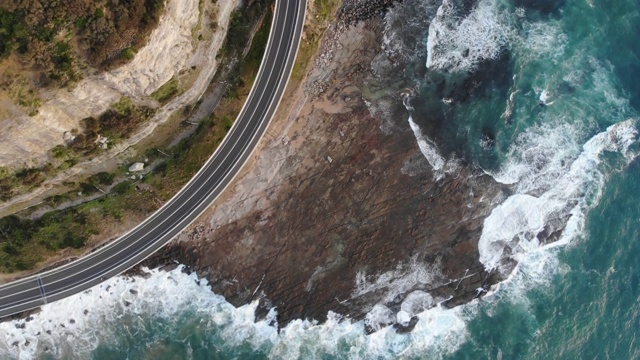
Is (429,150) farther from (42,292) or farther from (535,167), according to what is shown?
(42,292)

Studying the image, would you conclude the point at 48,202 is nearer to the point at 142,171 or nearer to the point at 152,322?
the point at 142,171

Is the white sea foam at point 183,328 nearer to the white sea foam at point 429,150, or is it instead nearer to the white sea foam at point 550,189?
the white sea foam at point 550,189

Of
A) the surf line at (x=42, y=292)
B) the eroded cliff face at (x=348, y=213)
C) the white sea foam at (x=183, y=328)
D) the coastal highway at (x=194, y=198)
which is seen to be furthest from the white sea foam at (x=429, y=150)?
the surf line at (x=42, y=292)

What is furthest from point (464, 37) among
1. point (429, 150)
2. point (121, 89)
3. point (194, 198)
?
point (121, 89)

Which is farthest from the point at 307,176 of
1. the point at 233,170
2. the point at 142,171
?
the point at 142,171

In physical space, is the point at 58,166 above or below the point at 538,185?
above

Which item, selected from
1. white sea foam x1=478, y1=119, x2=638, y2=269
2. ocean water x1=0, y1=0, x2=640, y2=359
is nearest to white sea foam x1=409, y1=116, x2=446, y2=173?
ocean water x1=0, y1=0, x2=640, y2=359
